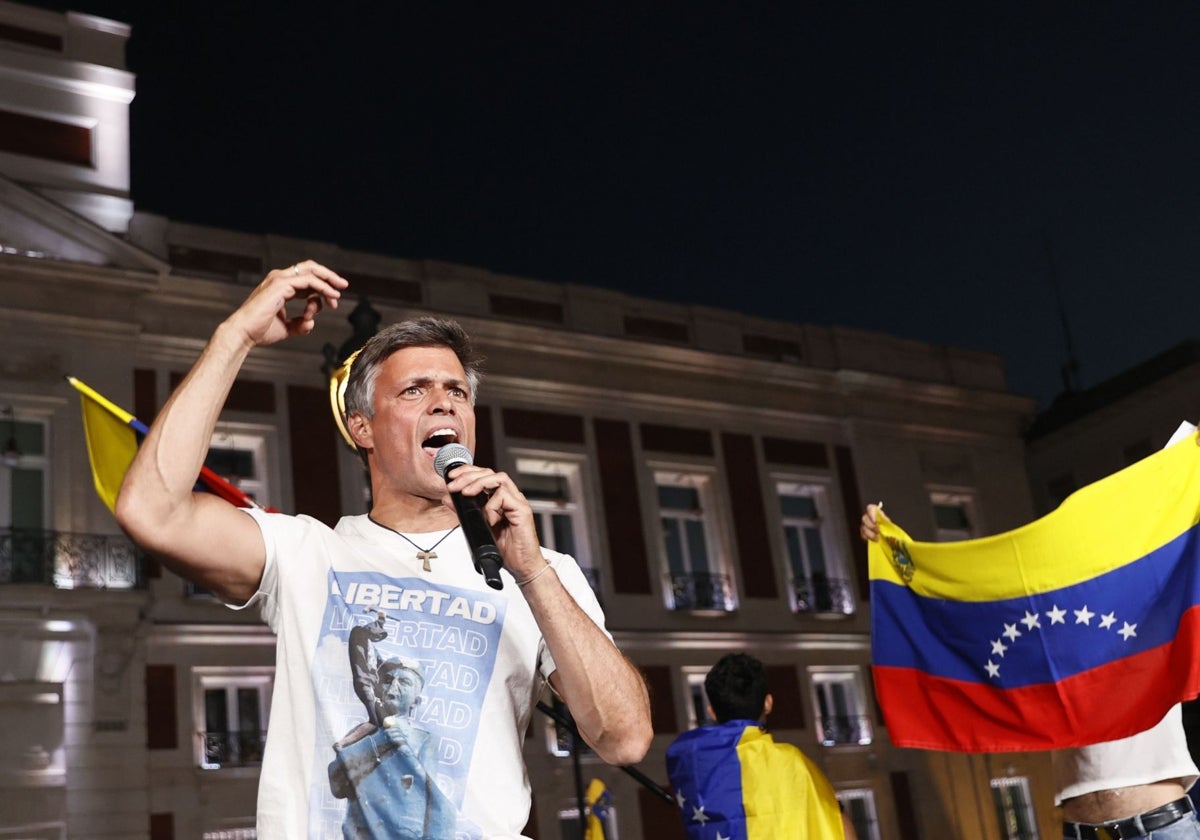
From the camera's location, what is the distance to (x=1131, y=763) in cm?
486

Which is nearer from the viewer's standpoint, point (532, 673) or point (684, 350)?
point (532, 673)

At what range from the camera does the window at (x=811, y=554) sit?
74.4 feet

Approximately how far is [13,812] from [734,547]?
446 inches

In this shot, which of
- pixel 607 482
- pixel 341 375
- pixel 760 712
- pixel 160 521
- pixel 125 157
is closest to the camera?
pixel 160 521

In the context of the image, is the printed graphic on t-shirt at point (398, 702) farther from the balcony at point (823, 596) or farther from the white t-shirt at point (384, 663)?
the balcony at point (823, 596)

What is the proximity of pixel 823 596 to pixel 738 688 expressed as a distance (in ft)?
59.1

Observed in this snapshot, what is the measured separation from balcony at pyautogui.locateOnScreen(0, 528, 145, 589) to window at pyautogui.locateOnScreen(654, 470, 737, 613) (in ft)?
27.2

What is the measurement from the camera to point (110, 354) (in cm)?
1762

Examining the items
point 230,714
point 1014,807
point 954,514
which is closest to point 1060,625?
point 230,714

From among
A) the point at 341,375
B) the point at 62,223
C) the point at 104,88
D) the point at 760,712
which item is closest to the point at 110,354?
the point at 62,223

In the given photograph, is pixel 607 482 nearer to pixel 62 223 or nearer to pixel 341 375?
pixel 62 223

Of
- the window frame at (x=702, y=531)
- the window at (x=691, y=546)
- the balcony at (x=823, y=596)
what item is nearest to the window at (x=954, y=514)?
the balcony at (x=823, y=596)

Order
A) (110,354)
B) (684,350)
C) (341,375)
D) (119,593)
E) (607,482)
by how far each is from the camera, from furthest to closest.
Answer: (684,350) → (607,482) → (110,354) → (119,593) → (341,375)

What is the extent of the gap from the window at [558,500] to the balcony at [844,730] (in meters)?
4.51
